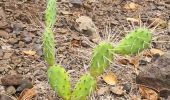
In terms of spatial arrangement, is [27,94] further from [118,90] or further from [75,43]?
[75,43]

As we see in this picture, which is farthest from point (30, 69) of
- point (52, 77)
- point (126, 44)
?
point (126, 44)

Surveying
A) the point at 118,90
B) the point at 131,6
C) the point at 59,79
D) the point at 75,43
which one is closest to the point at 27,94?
the point at 59,79

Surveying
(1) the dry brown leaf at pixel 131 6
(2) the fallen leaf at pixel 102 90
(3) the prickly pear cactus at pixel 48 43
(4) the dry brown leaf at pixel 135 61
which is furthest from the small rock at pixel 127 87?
(1) the dry brown leaf at pixel 131 6

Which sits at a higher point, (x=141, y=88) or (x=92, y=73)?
(x=92, y=73)

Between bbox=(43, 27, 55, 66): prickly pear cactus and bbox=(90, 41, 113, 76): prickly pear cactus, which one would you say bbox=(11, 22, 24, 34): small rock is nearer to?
bbox=(43, 27, 55, 66): prickly pear cactus

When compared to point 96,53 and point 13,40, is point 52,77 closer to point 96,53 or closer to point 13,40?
point 96,53

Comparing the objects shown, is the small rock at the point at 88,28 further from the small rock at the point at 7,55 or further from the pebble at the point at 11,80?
the pebble at the point at 11,80
